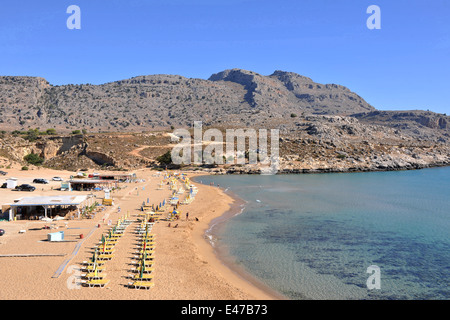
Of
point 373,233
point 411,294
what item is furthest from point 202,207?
point 411,294

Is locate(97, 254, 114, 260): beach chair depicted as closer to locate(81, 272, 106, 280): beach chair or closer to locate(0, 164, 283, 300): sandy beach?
locate(0, 164, 283, 300): sandy beach

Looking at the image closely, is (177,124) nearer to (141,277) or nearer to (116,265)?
(116,265)

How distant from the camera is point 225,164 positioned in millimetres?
76000

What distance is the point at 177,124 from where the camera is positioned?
138250mm

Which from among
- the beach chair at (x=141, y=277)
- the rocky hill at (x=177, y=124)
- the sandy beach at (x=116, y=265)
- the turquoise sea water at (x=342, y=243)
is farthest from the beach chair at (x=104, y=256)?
the rocky hill at (x=177, y=124)

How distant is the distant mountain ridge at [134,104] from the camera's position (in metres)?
121

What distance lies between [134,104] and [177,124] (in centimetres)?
2714

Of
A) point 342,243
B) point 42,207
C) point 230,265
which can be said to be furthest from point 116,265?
point 342,243

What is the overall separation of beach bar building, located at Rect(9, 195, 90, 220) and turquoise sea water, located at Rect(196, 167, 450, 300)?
12.4 metres

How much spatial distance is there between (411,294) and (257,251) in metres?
9.05

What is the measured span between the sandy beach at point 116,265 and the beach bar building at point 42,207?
1373 millimetres

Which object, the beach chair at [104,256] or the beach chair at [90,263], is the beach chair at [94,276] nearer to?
the beach chair at [90,263]

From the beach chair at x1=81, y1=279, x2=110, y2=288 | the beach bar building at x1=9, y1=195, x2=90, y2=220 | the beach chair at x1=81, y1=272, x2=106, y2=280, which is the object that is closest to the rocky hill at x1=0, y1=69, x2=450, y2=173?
the beach bar building at x1=9, y1=195, x2=90, y2=220
